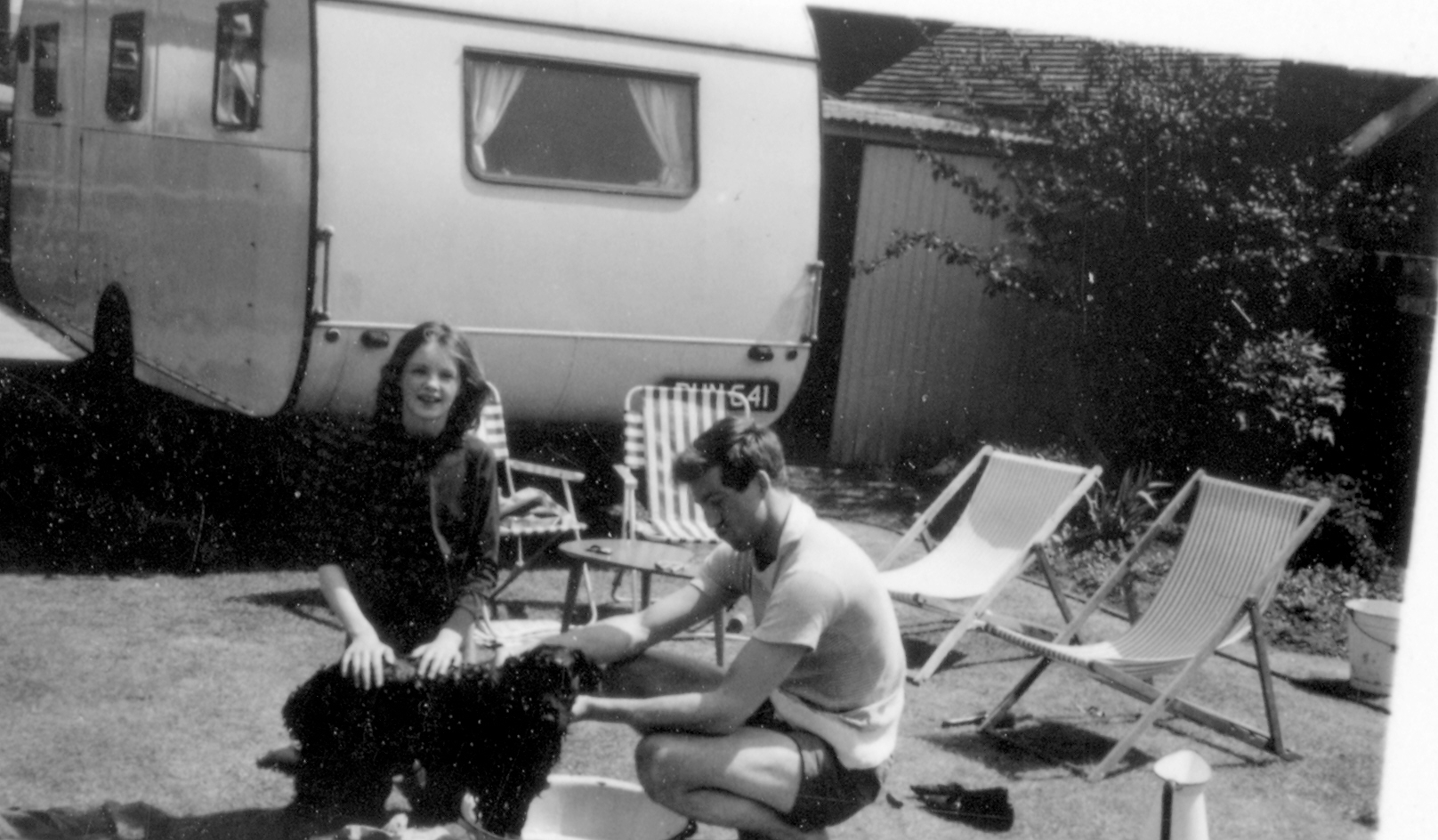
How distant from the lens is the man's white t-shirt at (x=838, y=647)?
343 centimetres

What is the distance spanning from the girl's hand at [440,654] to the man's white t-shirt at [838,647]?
27.1 inches

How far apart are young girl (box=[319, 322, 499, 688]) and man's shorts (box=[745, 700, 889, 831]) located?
89 cm

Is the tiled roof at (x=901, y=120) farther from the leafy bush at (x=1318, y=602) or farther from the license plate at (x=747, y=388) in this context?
the leafy bush at (x=1318, y=602)

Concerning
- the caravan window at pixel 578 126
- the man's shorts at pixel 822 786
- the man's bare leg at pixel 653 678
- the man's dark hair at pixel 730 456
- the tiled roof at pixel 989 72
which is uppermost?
the tiled roof at pixel 989 72

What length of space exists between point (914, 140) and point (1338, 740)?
6318mm

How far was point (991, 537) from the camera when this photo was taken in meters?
6.89

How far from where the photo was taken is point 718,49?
7449 mm

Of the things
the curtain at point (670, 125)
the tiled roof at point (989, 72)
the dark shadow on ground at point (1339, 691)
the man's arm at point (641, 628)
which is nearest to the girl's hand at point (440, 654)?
the man's arm at point (641, 628)

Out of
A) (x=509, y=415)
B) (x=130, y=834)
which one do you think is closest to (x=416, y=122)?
(x=509, y=415)

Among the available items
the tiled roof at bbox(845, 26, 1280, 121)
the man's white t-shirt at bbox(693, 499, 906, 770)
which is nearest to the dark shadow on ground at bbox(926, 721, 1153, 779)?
the man's white t-shirt at bbox(693, 499, 906, 770)

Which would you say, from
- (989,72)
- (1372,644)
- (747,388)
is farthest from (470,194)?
(989,72)

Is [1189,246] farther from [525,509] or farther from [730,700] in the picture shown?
[730,700]

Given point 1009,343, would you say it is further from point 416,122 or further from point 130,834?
point 130,834

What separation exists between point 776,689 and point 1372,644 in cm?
382
